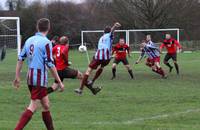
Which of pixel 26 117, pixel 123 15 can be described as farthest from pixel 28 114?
pixel 123 15

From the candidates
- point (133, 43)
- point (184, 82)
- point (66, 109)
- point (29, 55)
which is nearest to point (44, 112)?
point (29, 55)

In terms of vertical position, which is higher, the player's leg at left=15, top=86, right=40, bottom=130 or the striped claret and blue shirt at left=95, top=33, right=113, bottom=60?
the striped claret and blue shirt at left=95, top=33, right=113, bottom=60

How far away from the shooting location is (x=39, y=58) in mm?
8844

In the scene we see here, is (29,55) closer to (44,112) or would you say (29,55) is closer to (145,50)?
(44,112)

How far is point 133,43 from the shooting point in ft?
185

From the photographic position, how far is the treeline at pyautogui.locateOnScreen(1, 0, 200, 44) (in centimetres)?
7031

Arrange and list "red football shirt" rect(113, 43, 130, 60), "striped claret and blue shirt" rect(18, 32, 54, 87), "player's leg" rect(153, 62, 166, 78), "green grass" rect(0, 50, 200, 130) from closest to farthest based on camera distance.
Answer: "striped claret and blue shirt" rect(18, 32, 54, 87), "green grass" rect(0, 50, 200, 130), "player's leg" rect(153, 62, 166, 78), "red football shirt" rect(113, 43, 130, 60)

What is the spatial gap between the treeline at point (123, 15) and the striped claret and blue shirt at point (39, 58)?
59.6 meters

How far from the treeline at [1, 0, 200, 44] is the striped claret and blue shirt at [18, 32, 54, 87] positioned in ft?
195

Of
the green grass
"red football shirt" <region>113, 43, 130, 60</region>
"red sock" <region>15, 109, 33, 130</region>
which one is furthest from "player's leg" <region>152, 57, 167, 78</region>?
"red sock" <region>15, 109, 33, 130</region>

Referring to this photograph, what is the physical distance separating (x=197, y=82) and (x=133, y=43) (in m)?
36.1

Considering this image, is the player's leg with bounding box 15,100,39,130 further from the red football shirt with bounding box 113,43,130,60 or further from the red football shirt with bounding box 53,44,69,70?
the red football shirt with bounding box 113,43,130,60

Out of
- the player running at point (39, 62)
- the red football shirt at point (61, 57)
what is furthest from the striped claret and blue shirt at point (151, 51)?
the player running at point (39, 62)

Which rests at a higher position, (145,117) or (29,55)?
(29,55)
